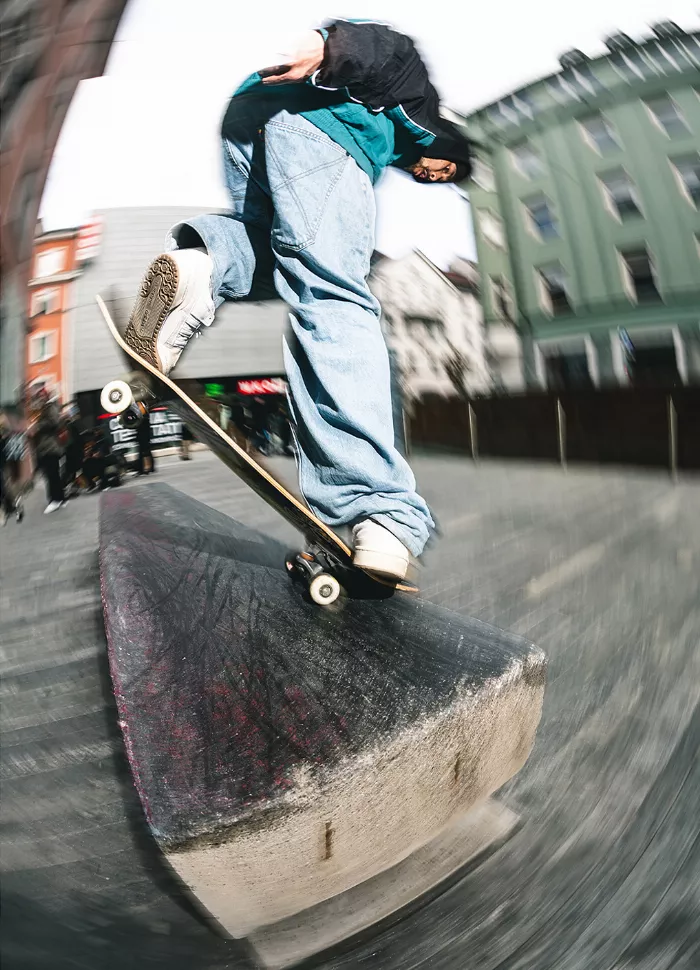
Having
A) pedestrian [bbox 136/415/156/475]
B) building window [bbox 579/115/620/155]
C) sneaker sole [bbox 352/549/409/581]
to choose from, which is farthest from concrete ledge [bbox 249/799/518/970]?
building window [bbox 579/115/620/155]

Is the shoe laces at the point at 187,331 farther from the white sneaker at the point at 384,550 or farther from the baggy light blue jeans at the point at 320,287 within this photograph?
the white sneaker at the point at 384,550

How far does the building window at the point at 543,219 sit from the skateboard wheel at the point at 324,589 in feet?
2.11

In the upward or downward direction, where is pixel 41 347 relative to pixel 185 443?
upward

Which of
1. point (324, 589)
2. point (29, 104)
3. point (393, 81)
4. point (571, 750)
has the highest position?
point (29, 104)

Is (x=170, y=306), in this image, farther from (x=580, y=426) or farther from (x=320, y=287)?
(x=580, y=426)

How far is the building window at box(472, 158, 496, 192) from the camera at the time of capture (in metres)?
1.09

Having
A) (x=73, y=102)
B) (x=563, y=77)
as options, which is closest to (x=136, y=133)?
(x=73, y=102)

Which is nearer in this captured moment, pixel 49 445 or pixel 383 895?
pixel 383 895

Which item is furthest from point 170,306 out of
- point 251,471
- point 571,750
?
point 571,750

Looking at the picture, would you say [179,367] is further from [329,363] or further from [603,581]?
[603,581]

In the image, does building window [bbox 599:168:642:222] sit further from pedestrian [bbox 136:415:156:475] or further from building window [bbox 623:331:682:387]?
pedestrian [bbox 136:415:156:475]

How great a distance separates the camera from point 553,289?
1038mm

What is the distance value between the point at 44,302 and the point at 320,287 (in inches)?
20.7

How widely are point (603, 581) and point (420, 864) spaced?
0.57 meters
